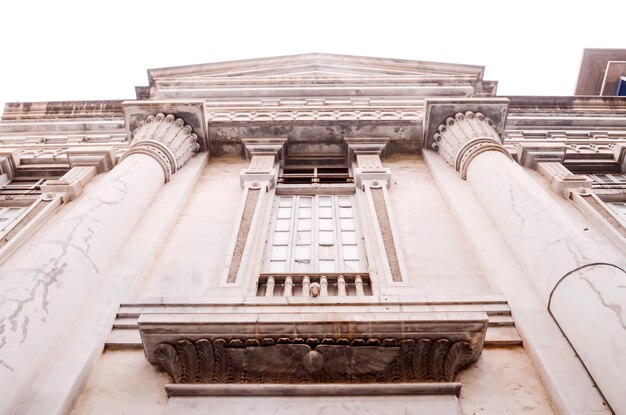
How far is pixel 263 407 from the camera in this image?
4.11 m

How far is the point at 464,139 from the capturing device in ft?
28.9

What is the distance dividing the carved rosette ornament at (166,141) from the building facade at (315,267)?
→ 5cm

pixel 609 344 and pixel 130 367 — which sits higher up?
pixel 609 344

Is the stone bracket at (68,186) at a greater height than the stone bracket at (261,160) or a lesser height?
lesser

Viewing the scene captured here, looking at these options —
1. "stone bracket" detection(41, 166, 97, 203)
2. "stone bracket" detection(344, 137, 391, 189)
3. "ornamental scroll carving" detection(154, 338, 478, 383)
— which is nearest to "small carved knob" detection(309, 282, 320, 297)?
"ornamental scroll carving" detection(154, 338, 478, 383)

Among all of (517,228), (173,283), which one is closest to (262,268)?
(173,283)

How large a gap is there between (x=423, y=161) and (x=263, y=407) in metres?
6.84

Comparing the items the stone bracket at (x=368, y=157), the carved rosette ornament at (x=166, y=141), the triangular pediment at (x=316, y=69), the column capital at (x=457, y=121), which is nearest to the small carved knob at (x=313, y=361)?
the stone bracket at (x=368, y=157)

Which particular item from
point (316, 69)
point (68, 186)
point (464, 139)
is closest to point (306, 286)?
point (464, 139)

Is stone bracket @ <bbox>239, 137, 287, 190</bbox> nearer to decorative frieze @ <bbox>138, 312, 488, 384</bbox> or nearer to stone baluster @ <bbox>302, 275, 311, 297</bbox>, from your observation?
stone baluster @ <bbox>302, 275, 311, 297</bbox>

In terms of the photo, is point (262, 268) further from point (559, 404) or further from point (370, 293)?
point (559, 404)

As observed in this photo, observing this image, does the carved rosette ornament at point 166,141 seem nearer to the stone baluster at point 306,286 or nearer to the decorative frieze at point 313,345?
the stone baluster at point 306,286

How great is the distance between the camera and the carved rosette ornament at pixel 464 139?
27.1ft

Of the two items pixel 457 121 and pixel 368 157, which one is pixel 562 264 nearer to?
pixel 457 121
